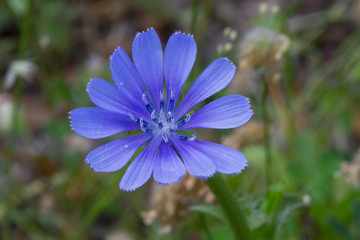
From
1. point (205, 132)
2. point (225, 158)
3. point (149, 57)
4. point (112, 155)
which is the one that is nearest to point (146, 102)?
point (149, 57)

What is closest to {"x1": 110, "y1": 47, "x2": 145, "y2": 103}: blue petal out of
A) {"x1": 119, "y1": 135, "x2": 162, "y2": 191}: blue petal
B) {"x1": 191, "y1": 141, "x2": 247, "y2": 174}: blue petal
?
{"x1": 119, "y1": 135, "x2": 162, "y2": 191}: blue petal

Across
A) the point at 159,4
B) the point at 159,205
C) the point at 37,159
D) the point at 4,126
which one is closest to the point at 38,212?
the point at 37,159

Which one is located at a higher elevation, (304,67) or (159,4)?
(159,4)

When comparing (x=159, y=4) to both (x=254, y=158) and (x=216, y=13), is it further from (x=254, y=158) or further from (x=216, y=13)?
(x=254, y=158)

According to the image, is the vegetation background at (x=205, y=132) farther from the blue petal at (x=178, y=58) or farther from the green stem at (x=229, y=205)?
the blue petal at (x=178, y=58)

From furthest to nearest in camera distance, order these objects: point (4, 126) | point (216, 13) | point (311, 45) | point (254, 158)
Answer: point (216, 13) < point (311, 45) < point (4, 126) < point (254, 158)

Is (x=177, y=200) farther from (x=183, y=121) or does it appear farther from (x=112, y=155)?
(x=112, y=155)

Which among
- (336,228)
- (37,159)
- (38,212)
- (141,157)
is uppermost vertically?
(37,159)
